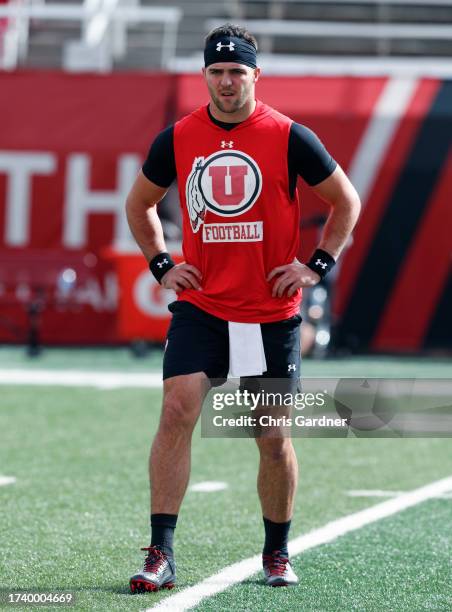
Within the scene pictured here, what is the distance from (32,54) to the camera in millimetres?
21891

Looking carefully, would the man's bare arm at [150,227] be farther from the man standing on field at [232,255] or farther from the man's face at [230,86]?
the man's face at [230,86]

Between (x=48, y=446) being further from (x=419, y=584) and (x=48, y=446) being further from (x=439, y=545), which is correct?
(x=419, y=584)

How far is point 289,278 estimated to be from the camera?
486 cm

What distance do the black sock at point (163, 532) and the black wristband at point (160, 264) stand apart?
0.88 meters

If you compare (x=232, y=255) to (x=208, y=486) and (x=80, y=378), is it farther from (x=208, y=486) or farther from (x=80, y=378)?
(x=80, y=378)

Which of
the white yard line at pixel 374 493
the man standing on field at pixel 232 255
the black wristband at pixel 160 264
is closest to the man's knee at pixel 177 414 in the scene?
the man standing on field at pixel 232 255

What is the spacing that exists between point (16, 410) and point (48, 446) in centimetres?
196

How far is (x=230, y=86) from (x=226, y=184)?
13.3 inches

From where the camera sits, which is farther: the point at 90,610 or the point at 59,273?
the point at 59,273

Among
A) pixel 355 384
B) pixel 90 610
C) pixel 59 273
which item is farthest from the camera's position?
pixel 59 273

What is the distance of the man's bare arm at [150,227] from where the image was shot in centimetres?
493

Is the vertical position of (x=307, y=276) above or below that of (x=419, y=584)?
above

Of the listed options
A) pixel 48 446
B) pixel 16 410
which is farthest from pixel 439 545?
pixel 16 410

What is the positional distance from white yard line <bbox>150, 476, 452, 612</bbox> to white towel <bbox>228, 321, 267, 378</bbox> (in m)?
0.74
